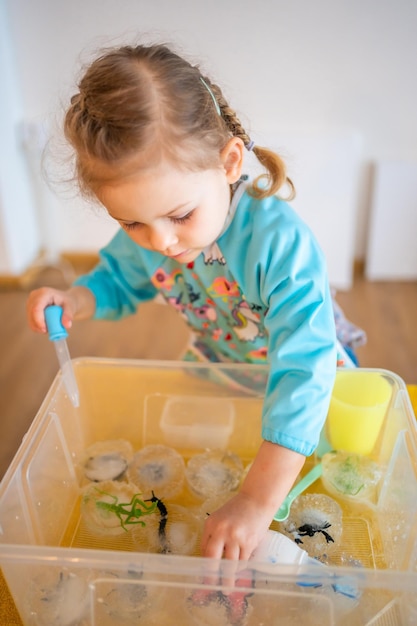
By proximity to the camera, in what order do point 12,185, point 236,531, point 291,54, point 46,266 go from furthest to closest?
point 46,266
point 12,185
point 291,54
point 236,531

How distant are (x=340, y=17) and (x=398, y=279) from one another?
0.81m

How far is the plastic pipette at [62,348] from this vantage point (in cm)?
61

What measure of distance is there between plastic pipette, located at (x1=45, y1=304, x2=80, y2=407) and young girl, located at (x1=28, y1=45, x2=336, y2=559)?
0.02 metres

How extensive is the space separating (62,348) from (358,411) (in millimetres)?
327

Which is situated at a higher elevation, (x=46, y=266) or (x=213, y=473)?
(x=213, y=473)

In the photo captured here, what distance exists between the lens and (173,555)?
455 mm

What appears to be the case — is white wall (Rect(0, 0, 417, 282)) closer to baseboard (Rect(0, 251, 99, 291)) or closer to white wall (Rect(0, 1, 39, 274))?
white wall (Rect(0, 1, 39, 274))

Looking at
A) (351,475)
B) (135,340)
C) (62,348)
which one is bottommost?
(135,340)

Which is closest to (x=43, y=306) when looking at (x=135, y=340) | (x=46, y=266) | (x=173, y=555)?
(x=173, y=555)

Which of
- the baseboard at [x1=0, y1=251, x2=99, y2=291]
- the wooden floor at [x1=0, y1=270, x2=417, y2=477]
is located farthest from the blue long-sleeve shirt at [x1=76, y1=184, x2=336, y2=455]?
the baseboard at [x1=0, y1=251, x2=99, y2=291]

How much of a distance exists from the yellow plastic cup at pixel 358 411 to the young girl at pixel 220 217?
0.11 metres

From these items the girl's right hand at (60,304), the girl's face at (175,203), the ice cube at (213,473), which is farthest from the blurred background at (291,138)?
the girl's face at (175,203)

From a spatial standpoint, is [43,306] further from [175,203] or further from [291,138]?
[291,138]

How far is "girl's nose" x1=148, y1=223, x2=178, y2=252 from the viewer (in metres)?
0.49
